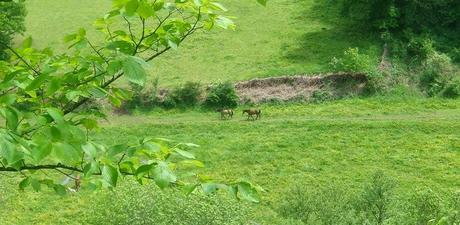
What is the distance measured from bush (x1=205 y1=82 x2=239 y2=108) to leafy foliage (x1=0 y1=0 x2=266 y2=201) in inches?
1617

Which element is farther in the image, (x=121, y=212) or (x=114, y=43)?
(x=121, y=212)

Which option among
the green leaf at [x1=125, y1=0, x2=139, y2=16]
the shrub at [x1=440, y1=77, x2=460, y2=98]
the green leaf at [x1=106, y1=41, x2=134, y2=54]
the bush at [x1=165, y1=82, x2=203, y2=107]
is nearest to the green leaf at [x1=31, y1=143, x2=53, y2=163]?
the green leaf at [x1=125, y1=0, x2=139, y2=16]

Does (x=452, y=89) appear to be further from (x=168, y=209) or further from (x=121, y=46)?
(x=121, y=46)

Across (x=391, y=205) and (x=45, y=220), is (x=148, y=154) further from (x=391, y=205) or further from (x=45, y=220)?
(x=45, y=220)

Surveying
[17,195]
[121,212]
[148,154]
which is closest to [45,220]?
[17,195]

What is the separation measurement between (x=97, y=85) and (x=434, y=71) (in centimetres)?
4518

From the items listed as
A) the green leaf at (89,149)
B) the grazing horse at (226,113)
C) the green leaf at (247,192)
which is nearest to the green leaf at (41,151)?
the green leaf at (89,149)

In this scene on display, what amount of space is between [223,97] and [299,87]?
230 inches

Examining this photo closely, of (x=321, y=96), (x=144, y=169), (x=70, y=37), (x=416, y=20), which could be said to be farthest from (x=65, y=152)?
(x=416, y=20)

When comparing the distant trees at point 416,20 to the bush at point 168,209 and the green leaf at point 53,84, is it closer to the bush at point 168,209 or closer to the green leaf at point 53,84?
the bush at point 168,209

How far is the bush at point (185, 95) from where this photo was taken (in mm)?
50469

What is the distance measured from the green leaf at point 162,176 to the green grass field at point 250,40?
45768 millimetres

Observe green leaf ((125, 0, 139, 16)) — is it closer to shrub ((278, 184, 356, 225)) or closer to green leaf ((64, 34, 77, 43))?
green leaf ((64, 34, 77, 43))

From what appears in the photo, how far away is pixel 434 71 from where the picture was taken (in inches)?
1959
